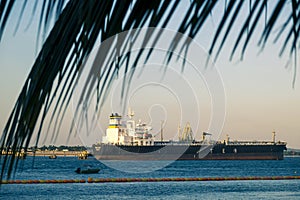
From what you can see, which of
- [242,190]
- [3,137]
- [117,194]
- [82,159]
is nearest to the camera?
[3,137]

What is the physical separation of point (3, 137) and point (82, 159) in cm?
11856

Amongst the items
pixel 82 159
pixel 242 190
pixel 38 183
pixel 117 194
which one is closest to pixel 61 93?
pixel 117 194

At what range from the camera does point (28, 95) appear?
2.28 feet

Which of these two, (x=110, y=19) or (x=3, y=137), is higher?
(x=110, y=19)

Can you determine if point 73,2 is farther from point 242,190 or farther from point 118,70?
point 242,190

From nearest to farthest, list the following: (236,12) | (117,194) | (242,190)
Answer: (236,12)
(117,194)
(242,190)

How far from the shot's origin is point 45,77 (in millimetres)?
691

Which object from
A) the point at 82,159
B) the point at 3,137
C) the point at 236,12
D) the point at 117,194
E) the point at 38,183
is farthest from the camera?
the point at 82,159

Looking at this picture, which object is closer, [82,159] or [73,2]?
[73,2]

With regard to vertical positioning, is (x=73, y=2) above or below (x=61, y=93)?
above

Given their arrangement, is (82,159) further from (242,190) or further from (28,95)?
(28,95)

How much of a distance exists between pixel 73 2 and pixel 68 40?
1.8 inches

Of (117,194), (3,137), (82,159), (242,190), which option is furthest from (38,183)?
(82,159)

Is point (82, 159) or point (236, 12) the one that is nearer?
point (236, 12)
